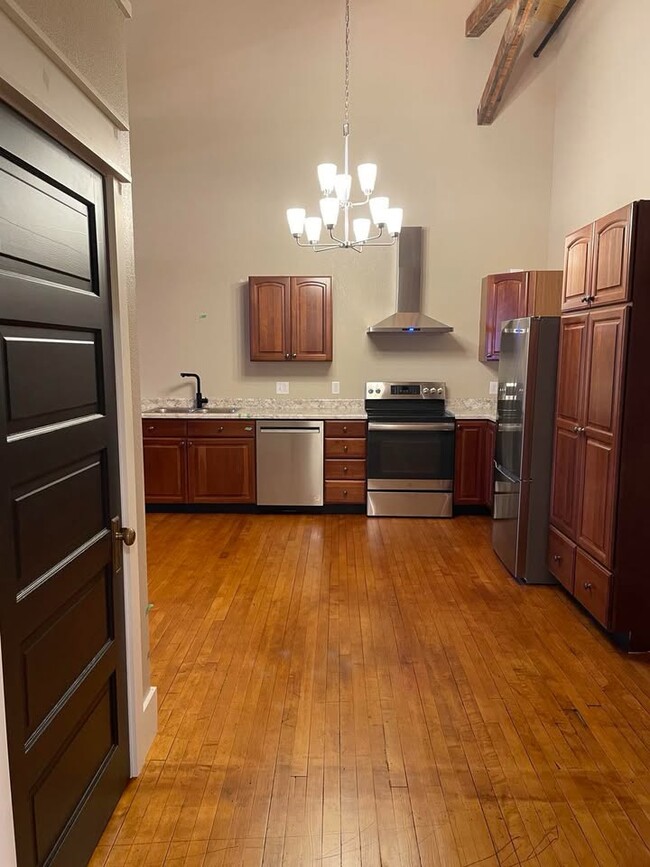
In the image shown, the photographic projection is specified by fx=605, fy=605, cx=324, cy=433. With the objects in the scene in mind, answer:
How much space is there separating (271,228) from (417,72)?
1.92m

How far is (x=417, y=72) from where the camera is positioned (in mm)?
5508

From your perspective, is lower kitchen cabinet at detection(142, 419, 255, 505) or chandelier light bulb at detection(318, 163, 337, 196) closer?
chandelier light bulb at detection(318, 163, 337, 196)

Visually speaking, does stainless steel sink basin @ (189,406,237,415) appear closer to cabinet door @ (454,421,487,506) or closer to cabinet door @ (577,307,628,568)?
cabinet door @ (454,421,487,506)

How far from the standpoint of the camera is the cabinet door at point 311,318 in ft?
17.9

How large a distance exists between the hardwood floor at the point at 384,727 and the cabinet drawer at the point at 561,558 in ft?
0.52

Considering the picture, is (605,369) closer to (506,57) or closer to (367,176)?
(367,176)

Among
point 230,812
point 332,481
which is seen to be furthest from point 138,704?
point 332,481

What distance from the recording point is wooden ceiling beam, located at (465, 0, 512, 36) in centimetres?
463

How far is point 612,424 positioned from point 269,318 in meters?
3.36

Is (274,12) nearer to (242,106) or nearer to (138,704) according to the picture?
(242,106)

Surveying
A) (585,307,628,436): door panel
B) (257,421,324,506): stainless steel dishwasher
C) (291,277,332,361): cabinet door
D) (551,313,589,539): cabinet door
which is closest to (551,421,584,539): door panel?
(551,313,589,539): cabinet door

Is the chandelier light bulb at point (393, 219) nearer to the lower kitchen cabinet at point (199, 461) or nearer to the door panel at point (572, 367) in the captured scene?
the door panel at point (572, 367)

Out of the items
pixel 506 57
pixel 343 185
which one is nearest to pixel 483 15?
pixel 506 57

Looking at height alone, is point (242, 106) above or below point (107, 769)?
above
